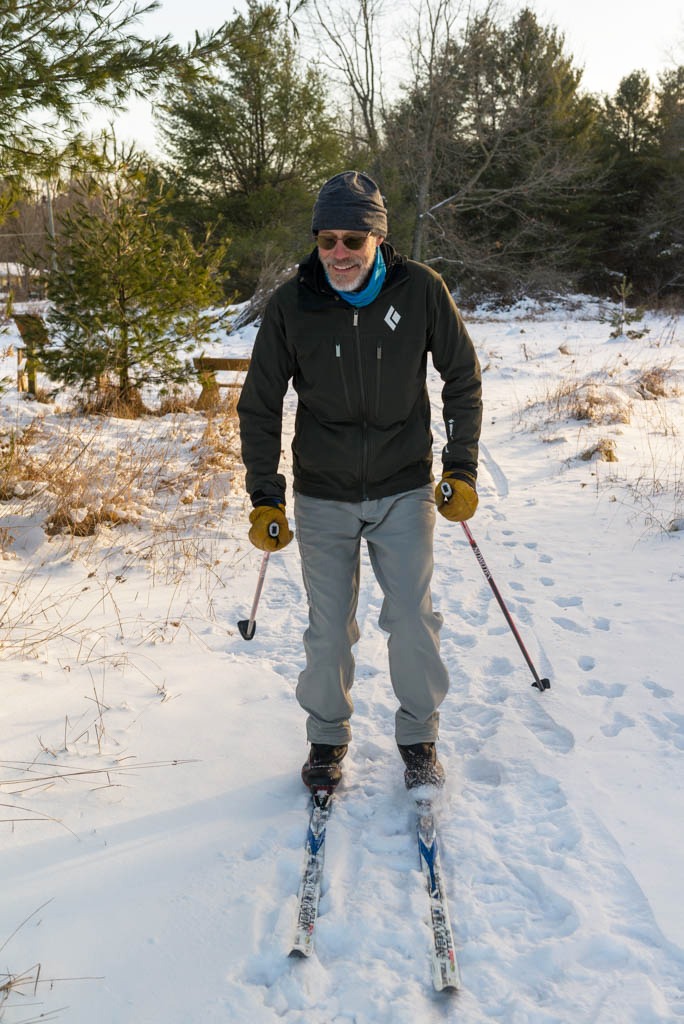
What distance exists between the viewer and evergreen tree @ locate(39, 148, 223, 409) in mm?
8023

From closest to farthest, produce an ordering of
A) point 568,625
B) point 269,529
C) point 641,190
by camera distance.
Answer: point 269,529, point 568,625, point 641,190

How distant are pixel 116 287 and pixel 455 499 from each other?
644 centimetres

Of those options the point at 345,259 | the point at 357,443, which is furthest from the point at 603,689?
the point at 345,259

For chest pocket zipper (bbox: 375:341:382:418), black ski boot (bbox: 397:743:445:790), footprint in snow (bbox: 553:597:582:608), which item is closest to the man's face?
chest pocket zipper (bbox: 375:341:382:418)

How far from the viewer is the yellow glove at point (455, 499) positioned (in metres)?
2.85

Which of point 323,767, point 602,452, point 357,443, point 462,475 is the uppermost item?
point 357,443

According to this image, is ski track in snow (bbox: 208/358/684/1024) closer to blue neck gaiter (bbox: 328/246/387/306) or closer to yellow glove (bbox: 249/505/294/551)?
yellow glove (bbox: 249/505/294/551)

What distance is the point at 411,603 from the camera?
273 cm

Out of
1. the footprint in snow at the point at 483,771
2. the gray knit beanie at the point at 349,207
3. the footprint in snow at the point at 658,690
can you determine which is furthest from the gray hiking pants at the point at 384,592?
the footprint in snow at the point at 658,690

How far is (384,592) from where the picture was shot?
2.81m

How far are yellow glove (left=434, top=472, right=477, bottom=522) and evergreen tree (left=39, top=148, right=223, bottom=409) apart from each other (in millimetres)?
6184

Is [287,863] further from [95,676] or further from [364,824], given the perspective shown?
[95,676]

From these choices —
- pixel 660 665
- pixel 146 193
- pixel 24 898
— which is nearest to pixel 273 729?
pixel 24 898

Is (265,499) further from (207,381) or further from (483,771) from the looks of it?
(207,381)
